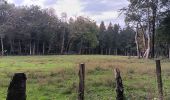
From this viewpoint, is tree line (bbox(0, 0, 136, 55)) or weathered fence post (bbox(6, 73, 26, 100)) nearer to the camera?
weathered fence post (bbox(6, 73, 26, 100))

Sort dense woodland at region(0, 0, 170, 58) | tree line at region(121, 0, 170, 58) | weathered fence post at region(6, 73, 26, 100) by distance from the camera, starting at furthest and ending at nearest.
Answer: dense woodland at region(0, 0, 170, 58) → tree line at region(121, 0, 170, 58) → weathered fence post at region(6, 73, 26, 100)

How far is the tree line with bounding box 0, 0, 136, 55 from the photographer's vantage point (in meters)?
128

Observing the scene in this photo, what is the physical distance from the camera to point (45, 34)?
130 m

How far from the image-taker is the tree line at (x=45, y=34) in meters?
128

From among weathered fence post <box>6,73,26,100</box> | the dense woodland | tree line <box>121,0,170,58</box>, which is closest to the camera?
weathered fence post <box>6,73,26,100</box>

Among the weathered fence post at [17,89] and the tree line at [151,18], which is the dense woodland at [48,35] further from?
the weathered fence post at [17,89]

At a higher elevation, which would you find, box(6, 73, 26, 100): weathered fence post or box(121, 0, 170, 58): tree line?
box(121, 0, 170, 58): tree line

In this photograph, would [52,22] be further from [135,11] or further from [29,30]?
[135,11]

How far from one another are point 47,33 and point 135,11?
65.5 m

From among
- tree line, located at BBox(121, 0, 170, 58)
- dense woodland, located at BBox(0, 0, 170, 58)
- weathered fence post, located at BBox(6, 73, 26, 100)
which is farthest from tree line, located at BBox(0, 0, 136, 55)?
weathered fence post, located at BBox(6, 73, 26, 100)

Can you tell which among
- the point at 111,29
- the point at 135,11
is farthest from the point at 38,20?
the point at 135,11

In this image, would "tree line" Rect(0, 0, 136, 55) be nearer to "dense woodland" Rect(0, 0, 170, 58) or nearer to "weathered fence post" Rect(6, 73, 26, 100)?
"dense woodland" Rect(0, 0, 170, 58)

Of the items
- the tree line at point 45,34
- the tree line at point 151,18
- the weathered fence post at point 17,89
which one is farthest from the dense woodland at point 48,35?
the weathered fence post at point 17,89

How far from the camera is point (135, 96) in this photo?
16703 mm
